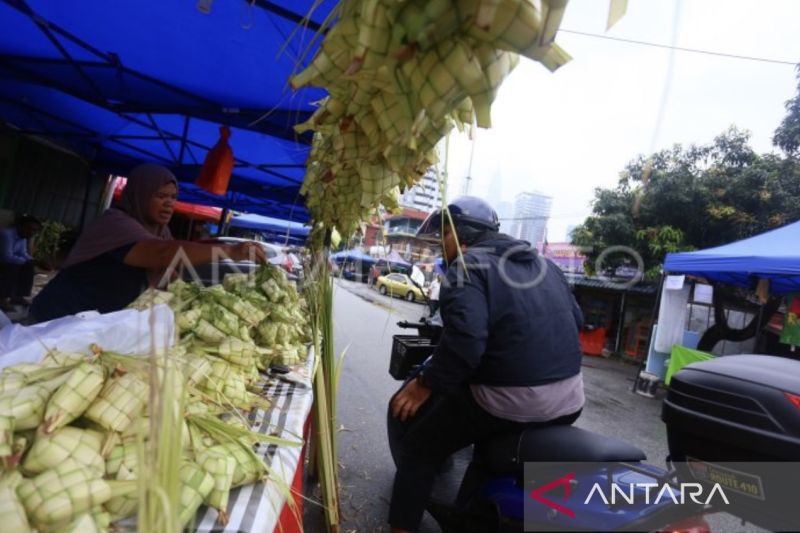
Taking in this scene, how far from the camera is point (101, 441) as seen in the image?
2.95 feet

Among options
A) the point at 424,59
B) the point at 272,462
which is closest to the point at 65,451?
the point at 272,462

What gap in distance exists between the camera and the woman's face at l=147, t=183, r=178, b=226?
235 centimetres

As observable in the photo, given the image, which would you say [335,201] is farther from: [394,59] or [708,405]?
[708,405]

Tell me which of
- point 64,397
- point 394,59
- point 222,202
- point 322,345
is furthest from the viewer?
point 222,202

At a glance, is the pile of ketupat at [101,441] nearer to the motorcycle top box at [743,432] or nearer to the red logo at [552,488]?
the red logo at [552,488]

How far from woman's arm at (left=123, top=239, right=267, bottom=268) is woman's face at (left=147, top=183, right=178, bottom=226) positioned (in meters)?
0.38

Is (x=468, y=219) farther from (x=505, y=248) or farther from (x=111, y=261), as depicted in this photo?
(x=111, y=261)

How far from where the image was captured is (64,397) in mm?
871

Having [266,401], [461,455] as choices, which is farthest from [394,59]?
[461,455]

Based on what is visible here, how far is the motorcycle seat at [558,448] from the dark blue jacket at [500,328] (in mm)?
217

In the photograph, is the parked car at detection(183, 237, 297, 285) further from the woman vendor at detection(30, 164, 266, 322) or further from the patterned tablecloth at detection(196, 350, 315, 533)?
the patterned tablecloth at detection(196, 350, 315, 533)

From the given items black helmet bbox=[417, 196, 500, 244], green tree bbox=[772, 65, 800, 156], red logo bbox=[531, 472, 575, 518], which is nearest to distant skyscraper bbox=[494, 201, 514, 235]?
black helmet bbox=[417, 196, 500, 244]

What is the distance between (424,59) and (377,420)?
168 inches

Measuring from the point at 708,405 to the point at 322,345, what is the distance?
192 cm
